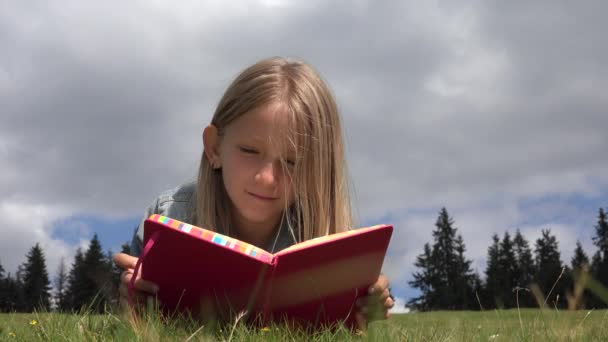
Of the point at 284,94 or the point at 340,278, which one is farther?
the point at 284,94

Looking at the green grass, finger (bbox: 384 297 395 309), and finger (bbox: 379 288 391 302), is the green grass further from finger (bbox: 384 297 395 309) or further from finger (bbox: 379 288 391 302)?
finger (bbox: 384 297 395 309)

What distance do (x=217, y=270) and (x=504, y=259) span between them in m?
69.9

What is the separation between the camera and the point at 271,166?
3.68m

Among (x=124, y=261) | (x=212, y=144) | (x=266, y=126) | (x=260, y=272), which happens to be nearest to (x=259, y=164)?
(x=266, y=126)

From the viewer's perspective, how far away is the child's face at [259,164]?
3695 millimetres

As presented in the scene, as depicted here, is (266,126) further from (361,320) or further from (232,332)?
(232,332)

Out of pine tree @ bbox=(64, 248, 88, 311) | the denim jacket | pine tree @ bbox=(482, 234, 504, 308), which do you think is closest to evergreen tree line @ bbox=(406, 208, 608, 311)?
pine tree @ bbox=(482, 234, 504, 308)

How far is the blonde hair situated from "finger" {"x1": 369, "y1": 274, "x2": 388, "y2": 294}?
31.8 inches

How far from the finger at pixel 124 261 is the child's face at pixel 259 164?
757 millimetres

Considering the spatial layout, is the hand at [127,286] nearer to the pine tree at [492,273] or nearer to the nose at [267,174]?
the nose at [267,174]

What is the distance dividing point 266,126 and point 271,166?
0.97 feet

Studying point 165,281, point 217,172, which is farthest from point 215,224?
point 165,281

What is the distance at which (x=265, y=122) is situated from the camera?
384 cm

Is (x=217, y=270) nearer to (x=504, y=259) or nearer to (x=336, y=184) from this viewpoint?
(x=336, y=184)
